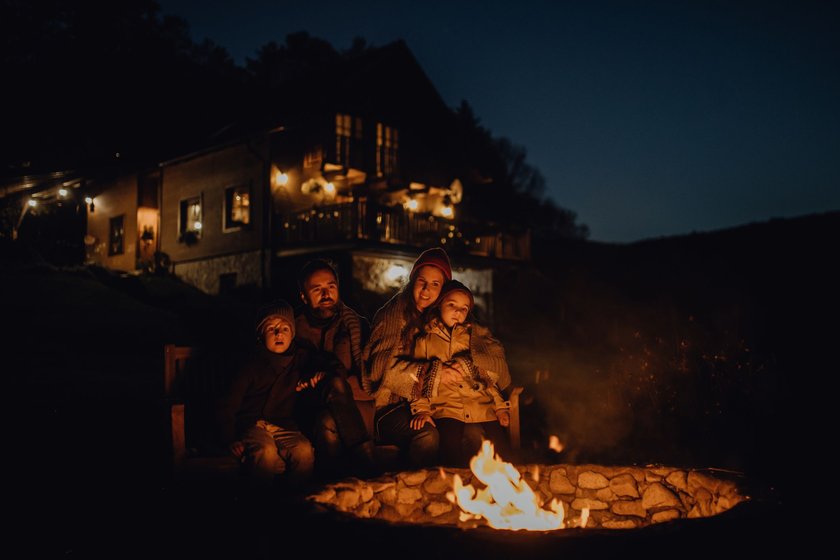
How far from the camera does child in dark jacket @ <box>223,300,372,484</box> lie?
4410mm

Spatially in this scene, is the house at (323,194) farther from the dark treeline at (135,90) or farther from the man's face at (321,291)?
the man's face at (321,291)

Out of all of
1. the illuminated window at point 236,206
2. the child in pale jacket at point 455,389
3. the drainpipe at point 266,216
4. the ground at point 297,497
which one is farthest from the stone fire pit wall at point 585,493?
the illuminated window at point 236,206

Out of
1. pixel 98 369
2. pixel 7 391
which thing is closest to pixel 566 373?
pixel 98 369

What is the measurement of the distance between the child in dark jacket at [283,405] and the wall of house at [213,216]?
48.1 feet

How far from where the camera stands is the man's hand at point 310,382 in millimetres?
4859

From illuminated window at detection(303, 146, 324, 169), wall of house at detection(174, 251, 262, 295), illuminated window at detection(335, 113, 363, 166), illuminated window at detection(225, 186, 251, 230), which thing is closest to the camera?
illuminated window at detection(303, 146, 324, 169)

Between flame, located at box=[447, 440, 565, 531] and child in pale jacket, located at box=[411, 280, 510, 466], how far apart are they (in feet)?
3.24

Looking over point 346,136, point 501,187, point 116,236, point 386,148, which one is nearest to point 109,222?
point 116,236

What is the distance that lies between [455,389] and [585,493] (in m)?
1.32

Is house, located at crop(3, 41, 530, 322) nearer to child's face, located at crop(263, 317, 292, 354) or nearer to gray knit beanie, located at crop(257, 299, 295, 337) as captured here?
gray knit beanie, located at crop(257, 299, 295, 337)

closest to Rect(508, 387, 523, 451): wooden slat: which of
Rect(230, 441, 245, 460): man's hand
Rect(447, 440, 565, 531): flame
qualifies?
Rect(447, 440, 565, 531): flame

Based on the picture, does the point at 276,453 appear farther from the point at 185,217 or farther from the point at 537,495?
the point at 185,217

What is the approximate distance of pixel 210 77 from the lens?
118ft

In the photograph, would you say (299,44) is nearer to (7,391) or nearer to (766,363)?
(7,391)
